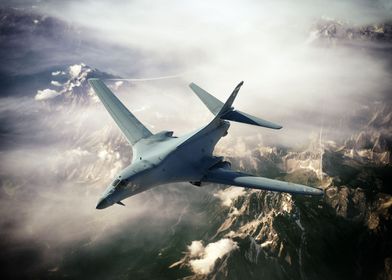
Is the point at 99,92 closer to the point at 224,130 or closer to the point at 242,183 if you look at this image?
the point at 224,130

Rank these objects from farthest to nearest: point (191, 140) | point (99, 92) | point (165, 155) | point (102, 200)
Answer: point (99, 92) → point (191, 140) → point (165, 155) → point (102, 200)

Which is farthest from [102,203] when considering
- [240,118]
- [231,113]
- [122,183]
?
[240,118]

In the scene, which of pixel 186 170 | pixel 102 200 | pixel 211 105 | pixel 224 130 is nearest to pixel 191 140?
pixel 186 170

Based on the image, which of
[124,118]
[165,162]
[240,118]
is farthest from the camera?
[240,118]

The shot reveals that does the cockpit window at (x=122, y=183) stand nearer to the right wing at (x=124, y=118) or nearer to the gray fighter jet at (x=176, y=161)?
the gray fighter jet at (x=176, y=161)

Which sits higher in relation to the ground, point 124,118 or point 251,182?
point 124,118

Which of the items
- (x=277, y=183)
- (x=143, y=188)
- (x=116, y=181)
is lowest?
(x=277, y=183)

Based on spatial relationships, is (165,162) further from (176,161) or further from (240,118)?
(240,118)
